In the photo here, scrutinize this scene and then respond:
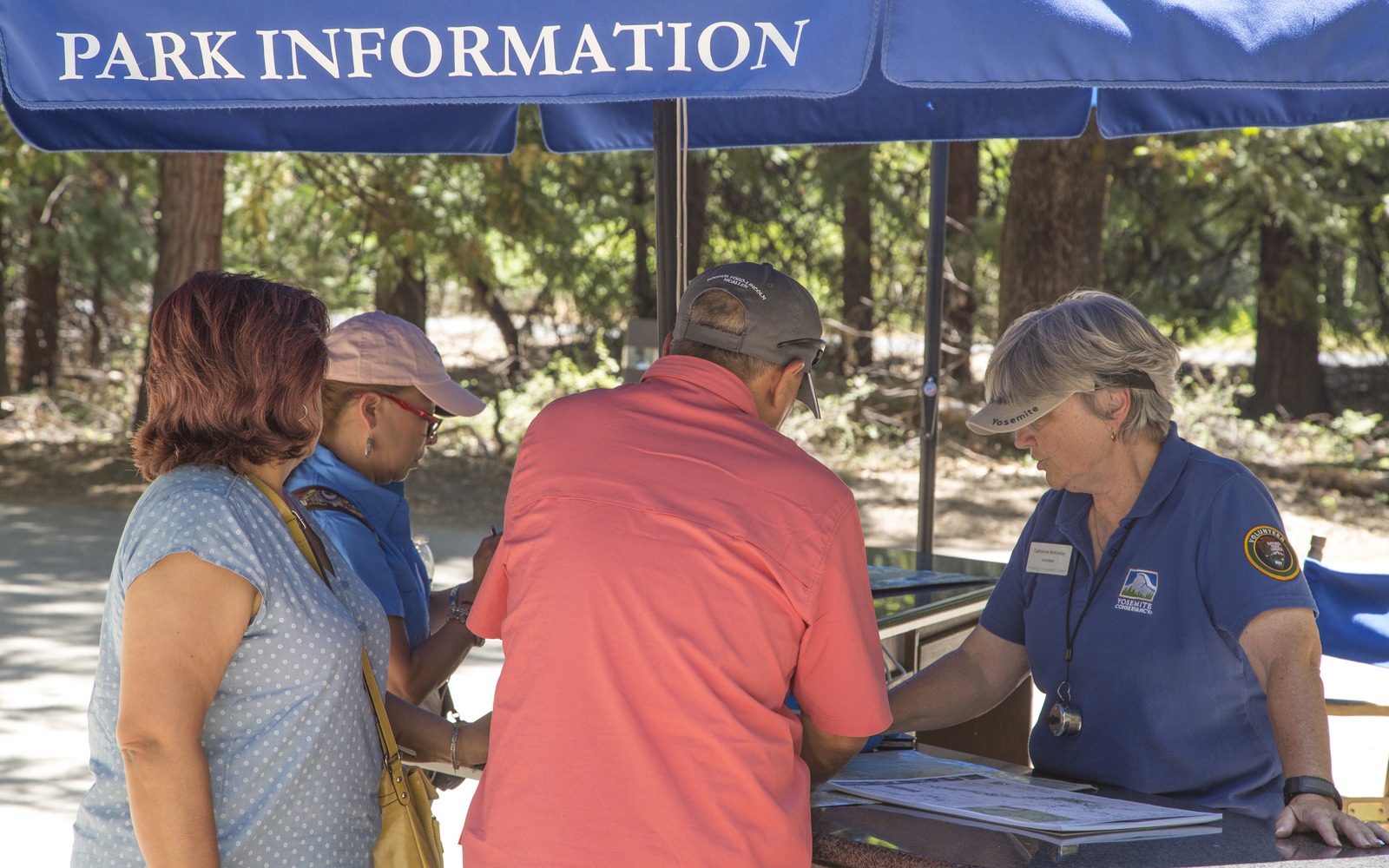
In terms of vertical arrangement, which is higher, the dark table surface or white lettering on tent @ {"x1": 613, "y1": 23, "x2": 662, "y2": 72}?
white lettering on tent @ {"x1": 613, "y1": 23, "x2": 662, "y2": 72}

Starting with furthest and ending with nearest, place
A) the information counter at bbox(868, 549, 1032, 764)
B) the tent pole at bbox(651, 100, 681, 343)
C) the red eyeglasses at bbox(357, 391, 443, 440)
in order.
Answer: the information counter at bbox(868, 549, 1032, 764)
the tent pole at bbox(651, 100, 681, 343)
the red eyeglasses at bbox(357, 391, 443, 440)

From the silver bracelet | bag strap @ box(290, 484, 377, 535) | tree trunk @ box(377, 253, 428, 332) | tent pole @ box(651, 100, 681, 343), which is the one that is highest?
tree trunk @ box(377, 253, 428, 332)

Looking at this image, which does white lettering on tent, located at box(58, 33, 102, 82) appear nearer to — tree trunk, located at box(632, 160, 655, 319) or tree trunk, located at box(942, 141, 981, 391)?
tree trunk, located at box(942, 141, 981, 391)

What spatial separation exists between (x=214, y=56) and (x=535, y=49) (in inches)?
19.0

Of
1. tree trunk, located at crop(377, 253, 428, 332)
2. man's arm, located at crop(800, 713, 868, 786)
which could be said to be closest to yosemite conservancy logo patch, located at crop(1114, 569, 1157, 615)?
man's arm, located at crop(800, 713, 868, 786)

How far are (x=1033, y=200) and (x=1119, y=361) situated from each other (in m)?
9.17

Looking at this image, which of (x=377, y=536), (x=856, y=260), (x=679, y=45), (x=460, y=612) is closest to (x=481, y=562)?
(x=460, y=612)

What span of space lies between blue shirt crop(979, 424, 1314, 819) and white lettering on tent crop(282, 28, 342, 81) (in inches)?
64.1

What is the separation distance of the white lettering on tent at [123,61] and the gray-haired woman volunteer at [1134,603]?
Result: 161cm

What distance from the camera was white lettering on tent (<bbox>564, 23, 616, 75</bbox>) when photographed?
Result: 1.82 m

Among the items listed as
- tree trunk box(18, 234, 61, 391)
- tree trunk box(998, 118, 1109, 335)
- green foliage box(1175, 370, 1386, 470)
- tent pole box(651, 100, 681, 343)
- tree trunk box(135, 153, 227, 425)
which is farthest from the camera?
tree trunk box(18, 234, 61, 391)

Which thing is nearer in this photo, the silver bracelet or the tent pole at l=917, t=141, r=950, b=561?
the silver bracelet

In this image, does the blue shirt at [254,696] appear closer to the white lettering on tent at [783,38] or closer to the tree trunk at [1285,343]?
the white lettering on tent at [783,38]

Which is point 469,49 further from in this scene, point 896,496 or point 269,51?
point 896,496
